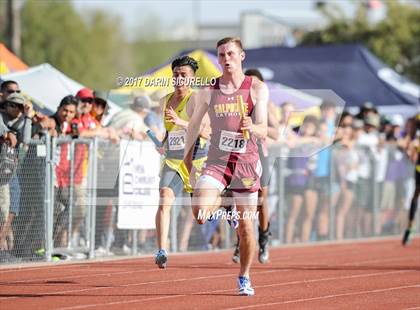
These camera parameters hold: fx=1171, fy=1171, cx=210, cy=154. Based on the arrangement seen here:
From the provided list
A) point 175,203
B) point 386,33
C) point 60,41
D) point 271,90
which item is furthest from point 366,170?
point 60,41

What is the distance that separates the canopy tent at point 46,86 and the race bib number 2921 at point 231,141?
6116 mm

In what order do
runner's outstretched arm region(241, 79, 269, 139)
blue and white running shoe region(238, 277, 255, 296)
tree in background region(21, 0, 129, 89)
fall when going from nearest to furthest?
runner's outstretched arm region(241, 79, 269, 139), blue and white running shoe region(238, 277, 255, 296), tree in background region(21, 0, 129, 89)

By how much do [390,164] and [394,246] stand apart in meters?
2.47

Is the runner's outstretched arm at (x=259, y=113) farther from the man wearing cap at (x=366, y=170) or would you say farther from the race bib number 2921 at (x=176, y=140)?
the man wearing cap at (x=366, y=170)

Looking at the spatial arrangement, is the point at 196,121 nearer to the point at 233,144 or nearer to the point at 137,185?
the point at 233,144

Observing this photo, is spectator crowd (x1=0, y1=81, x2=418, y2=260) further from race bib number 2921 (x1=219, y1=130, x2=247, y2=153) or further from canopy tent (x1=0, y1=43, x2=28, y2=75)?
race bib number 2921 (x1=219, y1=130, x2=247, y2=153)

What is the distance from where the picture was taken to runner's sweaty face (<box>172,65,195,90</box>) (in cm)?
1218

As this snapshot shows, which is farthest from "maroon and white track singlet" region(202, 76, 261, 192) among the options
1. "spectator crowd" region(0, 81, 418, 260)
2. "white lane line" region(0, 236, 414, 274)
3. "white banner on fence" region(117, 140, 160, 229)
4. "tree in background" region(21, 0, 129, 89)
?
"tree in background" region(21, 0, 129, 89)

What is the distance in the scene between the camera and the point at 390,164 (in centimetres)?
2092

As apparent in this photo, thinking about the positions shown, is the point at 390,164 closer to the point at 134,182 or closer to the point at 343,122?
the point at 343,122

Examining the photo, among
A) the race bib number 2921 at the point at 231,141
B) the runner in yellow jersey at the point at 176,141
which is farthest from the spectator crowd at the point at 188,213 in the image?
the race bib number 2921 at the point at 231,141

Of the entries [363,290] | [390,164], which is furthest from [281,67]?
[363,290]

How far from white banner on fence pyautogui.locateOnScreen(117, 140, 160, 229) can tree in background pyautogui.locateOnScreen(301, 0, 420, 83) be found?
80.4ft

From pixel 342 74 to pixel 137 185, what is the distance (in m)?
9.85
